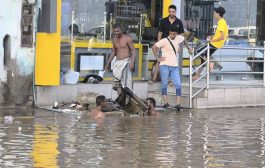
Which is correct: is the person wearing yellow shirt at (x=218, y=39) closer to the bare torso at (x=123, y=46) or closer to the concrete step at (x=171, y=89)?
the concrete step at (x=171, y=89)

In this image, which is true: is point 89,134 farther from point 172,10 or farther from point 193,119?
point 172,10

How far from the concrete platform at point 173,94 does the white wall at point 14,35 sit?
0.51 m

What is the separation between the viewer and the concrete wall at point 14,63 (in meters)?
12.7

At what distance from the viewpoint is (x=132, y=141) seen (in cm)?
920

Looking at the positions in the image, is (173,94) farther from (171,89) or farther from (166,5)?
(166,5)

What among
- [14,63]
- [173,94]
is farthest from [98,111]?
[173,94]

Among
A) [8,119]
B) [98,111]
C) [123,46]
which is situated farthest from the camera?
[123,46]

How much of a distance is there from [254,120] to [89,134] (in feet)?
12.0

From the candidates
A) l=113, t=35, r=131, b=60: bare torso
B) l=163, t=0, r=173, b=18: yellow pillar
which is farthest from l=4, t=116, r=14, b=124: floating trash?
l=163, t=0, r=173, b=18: yellow pillar

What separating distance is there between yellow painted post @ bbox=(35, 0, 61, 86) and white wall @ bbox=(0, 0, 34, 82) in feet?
0.57

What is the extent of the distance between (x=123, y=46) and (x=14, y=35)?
6.85 ft

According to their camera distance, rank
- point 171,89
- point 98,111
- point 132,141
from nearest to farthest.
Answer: point 132,141 → point 98,111 → point 171,89

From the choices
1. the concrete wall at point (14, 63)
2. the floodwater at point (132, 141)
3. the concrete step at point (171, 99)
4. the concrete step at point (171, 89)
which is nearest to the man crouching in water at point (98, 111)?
the floodwater at point (132, 141)

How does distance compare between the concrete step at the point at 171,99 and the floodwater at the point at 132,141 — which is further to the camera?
the concrete step at the point at 171,99
